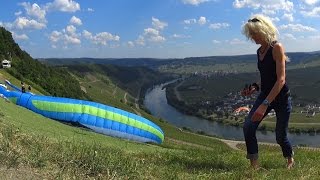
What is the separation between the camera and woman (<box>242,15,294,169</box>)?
7.01m

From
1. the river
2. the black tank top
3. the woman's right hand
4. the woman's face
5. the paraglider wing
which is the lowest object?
the river

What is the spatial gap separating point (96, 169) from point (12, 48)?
94.7 meters

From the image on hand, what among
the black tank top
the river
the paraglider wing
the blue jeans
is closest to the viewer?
the black tank top

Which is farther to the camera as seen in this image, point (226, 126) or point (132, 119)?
point (226, 126)

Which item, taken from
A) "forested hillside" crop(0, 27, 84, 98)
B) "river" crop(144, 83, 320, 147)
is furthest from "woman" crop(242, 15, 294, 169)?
"river" crop(144, 83, 320, 147)

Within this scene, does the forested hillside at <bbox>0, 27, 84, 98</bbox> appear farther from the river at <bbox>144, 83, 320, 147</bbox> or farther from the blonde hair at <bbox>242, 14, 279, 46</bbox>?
the blonde hair at <bbox>242, 14, 279, 46</bbox>

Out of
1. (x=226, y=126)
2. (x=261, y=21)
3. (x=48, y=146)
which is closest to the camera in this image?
(x=48, y=146)

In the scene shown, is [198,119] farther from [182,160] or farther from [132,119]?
[182,160]

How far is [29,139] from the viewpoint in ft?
21.8

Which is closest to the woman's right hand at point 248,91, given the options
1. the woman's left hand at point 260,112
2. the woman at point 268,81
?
the woman at point 268,81

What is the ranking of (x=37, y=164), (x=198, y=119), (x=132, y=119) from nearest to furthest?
1. (x=37, y=164)
2. (x=132, y=119)
3. (x=198, y=119)

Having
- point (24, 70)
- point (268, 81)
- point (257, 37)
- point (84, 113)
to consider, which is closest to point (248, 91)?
point (268, 81)

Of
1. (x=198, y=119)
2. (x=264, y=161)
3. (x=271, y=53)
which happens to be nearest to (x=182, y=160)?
(x=264, y=161)

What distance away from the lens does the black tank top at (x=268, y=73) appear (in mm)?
7148
